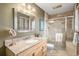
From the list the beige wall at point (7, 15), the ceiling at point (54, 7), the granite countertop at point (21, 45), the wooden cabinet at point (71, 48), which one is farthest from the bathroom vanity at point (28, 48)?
the ceiling at point (54, 7)

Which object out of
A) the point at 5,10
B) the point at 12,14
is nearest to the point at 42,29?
the point at 12,14

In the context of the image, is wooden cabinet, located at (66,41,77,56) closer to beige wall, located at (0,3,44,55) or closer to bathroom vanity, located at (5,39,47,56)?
bathroom vanity, located at (5,39,47,56)

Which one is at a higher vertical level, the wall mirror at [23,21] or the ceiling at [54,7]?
the ceiling at [54,7]

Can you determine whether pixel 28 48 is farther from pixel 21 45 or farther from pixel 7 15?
pixel 7 15

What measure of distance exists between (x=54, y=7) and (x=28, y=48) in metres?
0.86

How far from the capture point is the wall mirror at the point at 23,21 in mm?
1706

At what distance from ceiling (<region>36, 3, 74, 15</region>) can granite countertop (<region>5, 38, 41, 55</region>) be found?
1.93 feet

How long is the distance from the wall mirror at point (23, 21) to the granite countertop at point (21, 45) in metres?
0.20

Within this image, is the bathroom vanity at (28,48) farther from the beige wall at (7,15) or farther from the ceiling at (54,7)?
the ceiling at (54,7)

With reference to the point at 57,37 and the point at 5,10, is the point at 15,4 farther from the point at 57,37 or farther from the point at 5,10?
the point at 57,37

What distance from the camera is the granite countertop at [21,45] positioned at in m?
1.59

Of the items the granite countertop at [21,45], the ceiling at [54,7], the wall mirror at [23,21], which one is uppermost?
the ceiling at [54,7]

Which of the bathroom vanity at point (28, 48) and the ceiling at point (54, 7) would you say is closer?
the bathroom vanity at point (28, 48)

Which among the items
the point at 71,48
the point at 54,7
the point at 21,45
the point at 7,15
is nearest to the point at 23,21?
the point at 7,15
